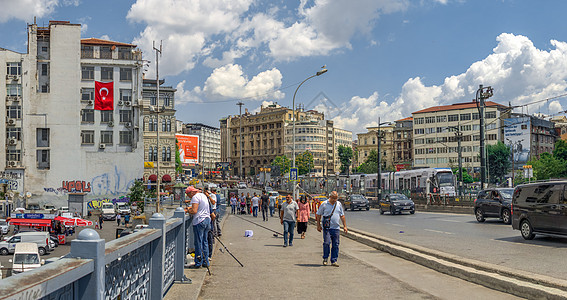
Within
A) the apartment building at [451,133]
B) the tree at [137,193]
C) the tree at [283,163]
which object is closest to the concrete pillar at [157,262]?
the tree at [137,193]

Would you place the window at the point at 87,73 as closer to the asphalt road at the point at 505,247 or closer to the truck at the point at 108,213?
the truck at the point at 108,213

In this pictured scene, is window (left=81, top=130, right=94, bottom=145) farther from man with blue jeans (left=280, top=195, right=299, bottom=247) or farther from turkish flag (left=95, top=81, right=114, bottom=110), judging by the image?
man with blue jeans (left=280, top=195, right=299, bottom=247)

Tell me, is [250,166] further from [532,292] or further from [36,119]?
[532,292]

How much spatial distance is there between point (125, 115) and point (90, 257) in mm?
67126

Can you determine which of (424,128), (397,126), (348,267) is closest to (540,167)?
(424,128)

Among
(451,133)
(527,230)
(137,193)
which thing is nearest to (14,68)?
(137,193)

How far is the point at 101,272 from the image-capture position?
3.47 m

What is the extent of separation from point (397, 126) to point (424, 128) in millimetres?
20449

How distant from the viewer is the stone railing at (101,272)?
2617mm

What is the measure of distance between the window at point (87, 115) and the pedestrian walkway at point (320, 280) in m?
57.5

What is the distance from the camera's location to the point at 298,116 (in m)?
171

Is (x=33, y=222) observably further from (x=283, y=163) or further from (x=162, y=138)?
(x=283, y=163)

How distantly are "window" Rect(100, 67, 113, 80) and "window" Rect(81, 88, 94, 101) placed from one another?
224cm

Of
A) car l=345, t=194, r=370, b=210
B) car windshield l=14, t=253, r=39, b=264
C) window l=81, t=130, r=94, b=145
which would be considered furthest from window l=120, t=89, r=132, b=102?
car windshield l=14, t=253, r=39, b=264
